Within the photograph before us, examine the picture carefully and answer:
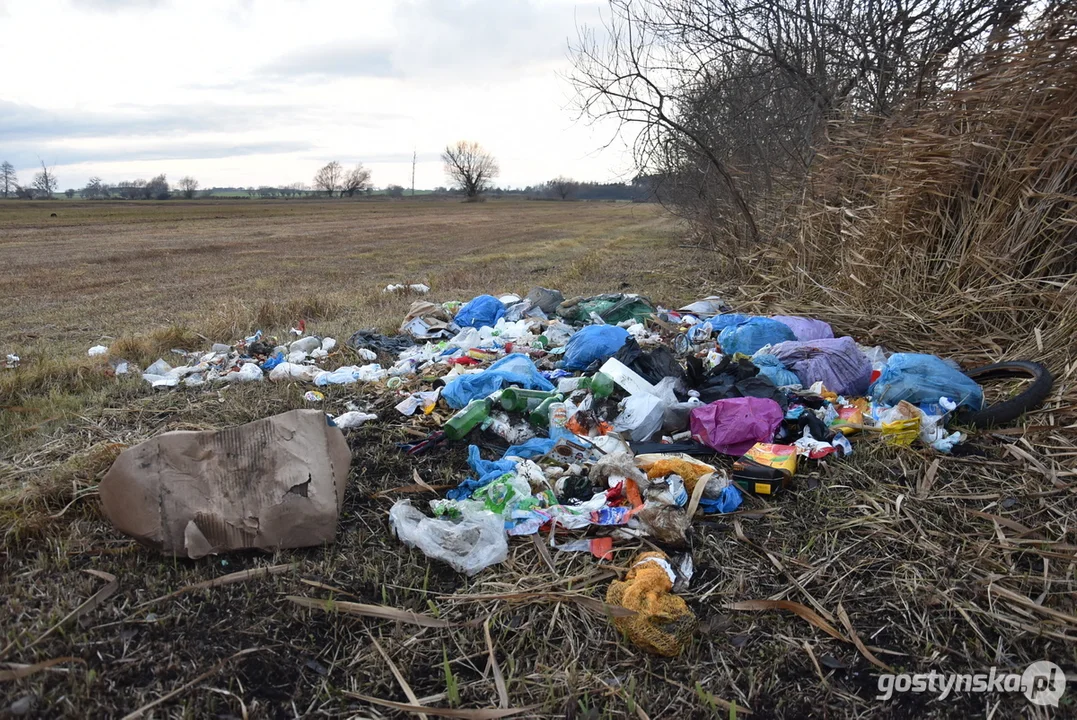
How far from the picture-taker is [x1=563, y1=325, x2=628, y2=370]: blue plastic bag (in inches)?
188

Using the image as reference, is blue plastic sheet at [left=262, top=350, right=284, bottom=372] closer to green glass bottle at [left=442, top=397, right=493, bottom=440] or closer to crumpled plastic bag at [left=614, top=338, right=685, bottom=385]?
green glass bottle at [left=442, top=397, right=493, bottom=440]

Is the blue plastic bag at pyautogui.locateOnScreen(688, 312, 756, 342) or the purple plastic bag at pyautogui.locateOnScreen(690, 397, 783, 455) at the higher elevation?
the blue plastic bag at pyautogui.locateOnScreen(688, 312, 756, 342)

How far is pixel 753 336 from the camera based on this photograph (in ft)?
16.5

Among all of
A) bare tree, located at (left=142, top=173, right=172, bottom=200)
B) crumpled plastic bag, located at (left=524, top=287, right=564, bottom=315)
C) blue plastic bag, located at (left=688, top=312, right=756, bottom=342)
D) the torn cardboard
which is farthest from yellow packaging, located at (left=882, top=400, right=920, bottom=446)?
bare tree, located at (left=142, top=173, right=172, bottom=200)

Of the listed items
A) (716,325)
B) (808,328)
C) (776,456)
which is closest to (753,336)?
(808,328)

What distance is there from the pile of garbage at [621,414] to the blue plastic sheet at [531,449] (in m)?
0.01

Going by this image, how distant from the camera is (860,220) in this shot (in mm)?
6012

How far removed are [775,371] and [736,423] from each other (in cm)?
101

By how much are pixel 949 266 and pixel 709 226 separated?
8.06 metres

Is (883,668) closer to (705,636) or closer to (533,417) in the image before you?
(705,636)

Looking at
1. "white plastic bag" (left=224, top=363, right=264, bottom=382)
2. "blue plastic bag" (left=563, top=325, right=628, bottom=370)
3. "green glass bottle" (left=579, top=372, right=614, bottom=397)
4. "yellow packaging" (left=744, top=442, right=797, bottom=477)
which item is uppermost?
"blue plastic bag" (left=563, top=325, right=628, bottom=370)

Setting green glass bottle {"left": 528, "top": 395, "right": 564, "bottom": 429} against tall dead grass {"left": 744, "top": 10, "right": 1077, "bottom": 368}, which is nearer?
green glass bottle {"left": 528, "top": 395, "right": 564, "bottom": 429}

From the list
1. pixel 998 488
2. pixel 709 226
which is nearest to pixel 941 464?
pixel 998 488

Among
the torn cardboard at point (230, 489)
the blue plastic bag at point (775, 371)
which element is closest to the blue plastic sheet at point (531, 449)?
the torn cardboard at point (230, 489)
